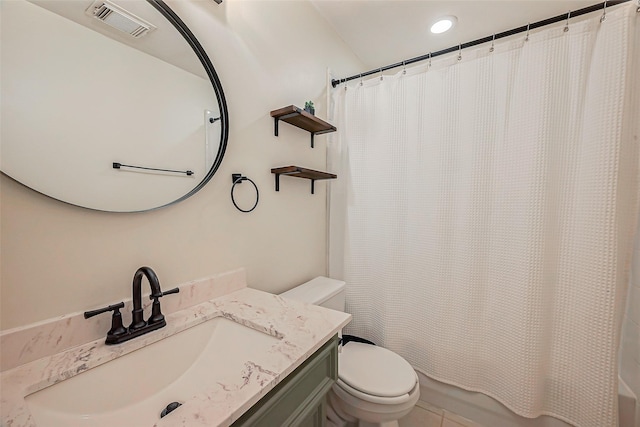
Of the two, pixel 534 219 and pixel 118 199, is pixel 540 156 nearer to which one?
pixel 534 219

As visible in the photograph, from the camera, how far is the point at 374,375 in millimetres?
1239

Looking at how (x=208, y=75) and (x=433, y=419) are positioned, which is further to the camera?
(x=433, y=419)

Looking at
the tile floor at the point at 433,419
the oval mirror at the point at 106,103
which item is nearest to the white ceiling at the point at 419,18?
the oval mirror at the point at 106,103

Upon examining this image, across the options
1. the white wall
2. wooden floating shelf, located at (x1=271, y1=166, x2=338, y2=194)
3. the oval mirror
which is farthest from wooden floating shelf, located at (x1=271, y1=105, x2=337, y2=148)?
the white wall

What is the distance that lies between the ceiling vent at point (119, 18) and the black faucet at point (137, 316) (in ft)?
2.40

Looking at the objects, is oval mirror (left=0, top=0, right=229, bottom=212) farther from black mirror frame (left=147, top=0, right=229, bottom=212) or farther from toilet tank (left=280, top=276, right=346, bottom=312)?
toilet tank (left=280, top=276, right=346, bottom=312)

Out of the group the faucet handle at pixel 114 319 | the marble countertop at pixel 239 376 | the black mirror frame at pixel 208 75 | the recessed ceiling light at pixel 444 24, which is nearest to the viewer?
the marble countertop at pixel 239 376

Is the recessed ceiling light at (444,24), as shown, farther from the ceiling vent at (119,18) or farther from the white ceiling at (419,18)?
the ceiling vent at (119,18)

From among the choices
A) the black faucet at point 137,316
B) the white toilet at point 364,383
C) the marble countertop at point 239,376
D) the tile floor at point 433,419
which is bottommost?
the tile floor at point 433,419

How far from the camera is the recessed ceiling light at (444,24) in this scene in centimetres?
171

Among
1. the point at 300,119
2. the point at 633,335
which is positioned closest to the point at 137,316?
the point at 300,119

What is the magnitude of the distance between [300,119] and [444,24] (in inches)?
50.2

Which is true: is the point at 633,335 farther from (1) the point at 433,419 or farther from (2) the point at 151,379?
(2) the point at 151,379

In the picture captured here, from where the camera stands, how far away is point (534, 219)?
125 centimetres
